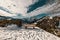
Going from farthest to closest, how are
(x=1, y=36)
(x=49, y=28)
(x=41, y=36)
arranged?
(x=49, y=28) → (x=41, y=36) → (x=1, y=36)

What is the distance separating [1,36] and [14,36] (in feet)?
4.27

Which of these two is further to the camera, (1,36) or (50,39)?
(50,39)

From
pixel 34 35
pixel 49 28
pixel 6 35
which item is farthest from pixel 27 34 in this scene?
pixel 49 28

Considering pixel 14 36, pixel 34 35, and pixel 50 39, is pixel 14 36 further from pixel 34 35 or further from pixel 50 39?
pixel 50 39

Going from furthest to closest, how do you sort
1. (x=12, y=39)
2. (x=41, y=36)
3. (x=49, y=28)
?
1. (x=49, y=28)
2. (x=41, y=36)
3. (x=12, y=39)

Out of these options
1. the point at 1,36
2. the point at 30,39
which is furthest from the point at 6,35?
the point at 30,39

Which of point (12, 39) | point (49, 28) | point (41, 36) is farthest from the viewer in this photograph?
point (49, 28)

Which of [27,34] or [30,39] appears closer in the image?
[30,39]

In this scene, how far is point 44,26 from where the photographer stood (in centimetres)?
3397

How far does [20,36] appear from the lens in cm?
2367

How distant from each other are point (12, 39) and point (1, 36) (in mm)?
1863

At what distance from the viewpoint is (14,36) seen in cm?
2341

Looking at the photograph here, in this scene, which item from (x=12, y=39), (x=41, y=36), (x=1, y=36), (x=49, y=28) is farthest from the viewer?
(x=49, y=28)

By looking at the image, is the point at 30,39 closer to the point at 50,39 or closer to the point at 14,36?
the point at 14,36
